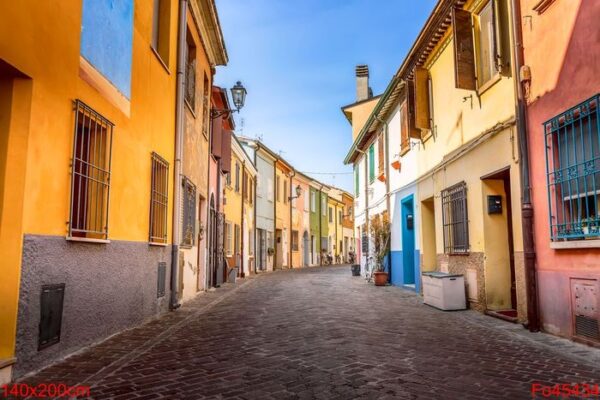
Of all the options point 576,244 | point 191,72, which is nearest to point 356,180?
point 191,72

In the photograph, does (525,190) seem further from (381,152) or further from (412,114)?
(381,152)

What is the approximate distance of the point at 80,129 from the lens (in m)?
5.67

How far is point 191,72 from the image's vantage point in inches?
451

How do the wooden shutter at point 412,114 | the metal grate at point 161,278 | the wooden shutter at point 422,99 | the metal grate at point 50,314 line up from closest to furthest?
the metal grate at point 50,314 < the metal grate at point 161,278 < the wooden shutter at point 422,99 < the wooden shutter at point 412,114

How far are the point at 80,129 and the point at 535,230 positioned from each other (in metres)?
5.91

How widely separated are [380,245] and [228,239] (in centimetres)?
578

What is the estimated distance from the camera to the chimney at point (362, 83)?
25047mm

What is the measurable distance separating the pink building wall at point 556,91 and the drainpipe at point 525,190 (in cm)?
7

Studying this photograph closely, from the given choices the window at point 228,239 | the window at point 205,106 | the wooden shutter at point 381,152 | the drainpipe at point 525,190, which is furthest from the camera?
the window at point 228,239

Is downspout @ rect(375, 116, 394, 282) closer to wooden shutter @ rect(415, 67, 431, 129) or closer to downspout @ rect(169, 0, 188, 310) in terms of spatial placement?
Answer: wooden shutter @ rect(415, 67, 431, 129)

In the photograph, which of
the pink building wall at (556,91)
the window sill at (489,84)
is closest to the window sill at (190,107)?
the window sill at (489,84)

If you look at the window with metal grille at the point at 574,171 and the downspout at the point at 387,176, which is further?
the downspout at the point at 387,176

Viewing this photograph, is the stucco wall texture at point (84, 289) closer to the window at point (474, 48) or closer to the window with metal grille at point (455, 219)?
the window with metal grille at point (455, 219)

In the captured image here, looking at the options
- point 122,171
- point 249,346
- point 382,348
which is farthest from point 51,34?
point 382,348
